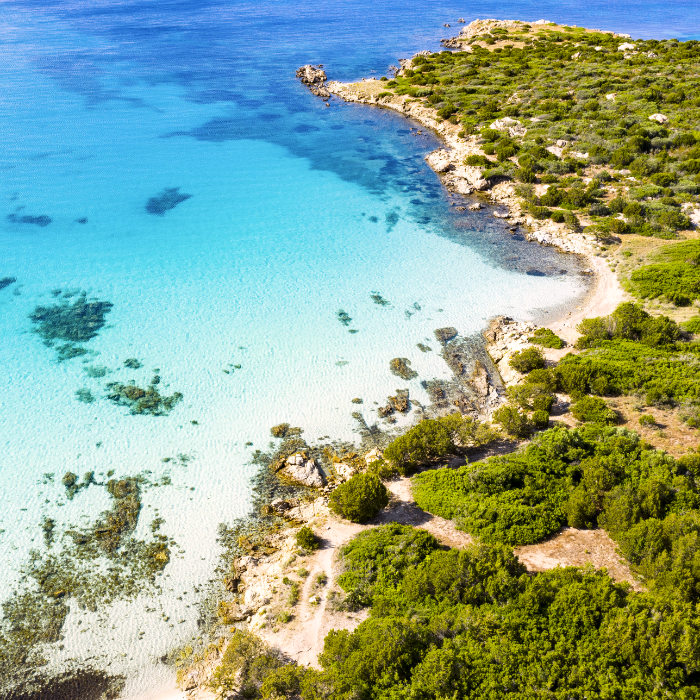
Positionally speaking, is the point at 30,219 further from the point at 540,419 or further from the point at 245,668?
the point at 540,419

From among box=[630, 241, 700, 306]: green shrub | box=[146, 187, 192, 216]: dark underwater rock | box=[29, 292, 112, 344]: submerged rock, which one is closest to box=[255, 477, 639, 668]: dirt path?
box=[630, 241, 700, 306]: green shrub

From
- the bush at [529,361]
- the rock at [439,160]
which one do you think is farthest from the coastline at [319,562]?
the rock at [439,160]

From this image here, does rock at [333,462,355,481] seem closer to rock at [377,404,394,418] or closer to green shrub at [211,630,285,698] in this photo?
rock at [377,404,394,418]

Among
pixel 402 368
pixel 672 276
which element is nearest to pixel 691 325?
pixel 672 276

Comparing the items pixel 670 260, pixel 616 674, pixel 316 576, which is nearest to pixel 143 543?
pixel 316 576

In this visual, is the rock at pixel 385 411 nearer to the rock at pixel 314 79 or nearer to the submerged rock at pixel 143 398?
the submerged rock at pixel 143 398

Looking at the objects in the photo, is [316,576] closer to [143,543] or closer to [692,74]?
[143,543]
